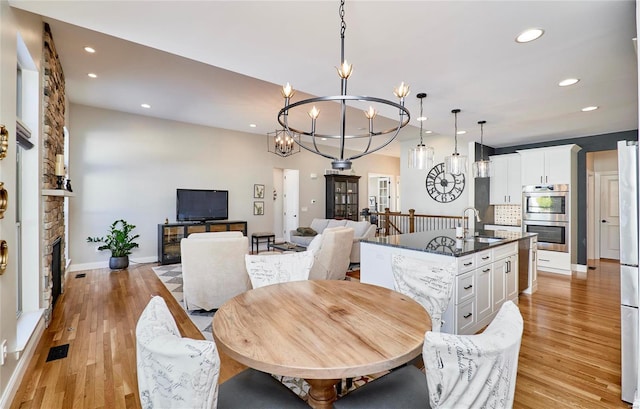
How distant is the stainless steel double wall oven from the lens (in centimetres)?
542

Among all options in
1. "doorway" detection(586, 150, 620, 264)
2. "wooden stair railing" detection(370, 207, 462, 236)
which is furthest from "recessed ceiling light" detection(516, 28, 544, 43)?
"doorway" detection(586, 150, 620, 264)

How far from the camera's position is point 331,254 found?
4.23 m

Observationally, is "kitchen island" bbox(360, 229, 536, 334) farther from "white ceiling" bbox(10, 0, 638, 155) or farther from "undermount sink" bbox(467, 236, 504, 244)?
"white ceiling" bbox(10, 0, 638, 155)

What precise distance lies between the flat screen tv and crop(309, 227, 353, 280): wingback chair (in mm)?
3531

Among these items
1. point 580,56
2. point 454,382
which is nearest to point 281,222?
point 580,56

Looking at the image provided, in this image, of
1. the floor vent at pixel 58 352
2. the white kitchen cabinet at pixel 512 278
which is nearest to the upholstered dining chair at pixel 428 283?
the white kitchen cabinet at pixel 512 278

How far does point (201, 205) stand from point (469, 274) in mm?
5637

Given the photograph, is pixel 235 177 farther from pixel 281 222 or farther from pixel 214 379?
pixel 214 379

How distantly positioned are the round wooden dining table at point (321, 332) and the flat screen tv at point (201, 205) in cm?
522

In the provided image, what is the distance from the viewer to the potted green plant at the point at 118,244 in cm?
543

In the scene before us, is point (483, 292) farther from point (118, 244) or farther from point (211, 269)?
point (118, 244)

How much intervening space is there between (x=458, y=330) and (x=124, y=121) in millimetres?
6637

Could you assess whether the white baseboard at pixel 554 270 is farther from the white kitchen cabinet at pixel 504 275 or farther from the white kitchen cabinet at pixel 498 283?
the white kitchen cabinet at pixel 498 283

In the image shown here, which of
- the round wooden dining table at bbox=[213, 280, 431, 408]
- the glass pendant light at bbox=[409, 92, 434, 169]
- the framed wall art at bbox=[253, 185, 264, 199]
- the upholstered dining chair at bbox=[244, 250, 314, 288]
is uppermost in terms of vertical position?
the glass pendant light at bbox=[409, 92, 434, 169]
